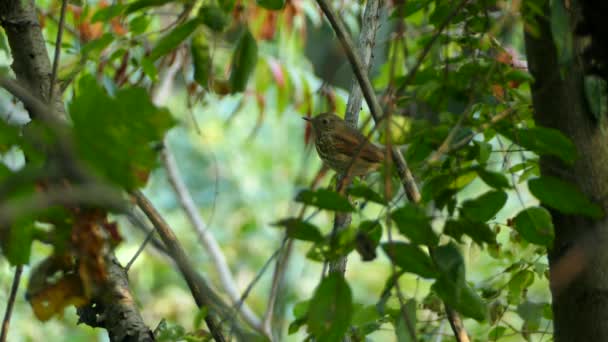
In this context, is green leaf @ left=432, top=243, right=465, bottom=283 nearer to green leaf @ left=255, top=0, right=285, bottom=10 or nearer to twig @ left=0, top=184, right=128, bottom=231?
twig @ left=0, top=184, right=128, bottom=231

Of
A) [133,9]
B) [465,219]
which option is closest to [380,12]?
[133,9]

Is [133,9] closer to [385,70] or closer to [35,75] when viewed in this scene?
[35,75]

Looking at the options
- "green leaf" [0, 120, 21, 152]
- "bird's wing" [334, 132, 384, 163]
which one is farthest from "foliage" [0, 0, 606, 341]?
"bird's wing" [334, 132, 384, 163]

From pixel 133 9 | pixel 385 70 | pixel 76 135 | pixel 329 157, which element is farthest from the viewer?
pixel 329 157

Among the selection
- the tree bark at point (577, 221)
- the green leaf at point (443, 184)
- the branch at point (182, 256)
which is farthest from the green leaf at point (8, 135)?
the tree bark at point (577, 221)

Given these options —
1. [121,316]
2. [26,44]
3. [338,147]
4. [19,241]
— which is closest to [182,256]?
[121,316]

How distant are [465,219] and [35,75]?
3.77 feet

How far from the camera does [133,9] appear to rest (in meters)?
1.76

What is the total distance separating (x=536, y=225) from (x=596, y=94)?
11.8 inches

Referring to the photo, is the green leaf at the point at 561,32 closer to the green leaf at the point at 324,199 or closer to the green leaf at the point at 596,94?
the green leaf at the point at 596,94

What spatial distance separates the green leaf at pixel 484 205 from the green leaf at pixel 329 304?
0.82 feet

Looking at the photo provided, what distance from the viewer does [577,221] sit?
1834 millimetres

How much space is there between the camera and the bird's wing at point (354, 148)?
382 centimetres

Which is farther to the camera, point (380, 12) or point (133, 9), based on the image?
point (380, 12)
